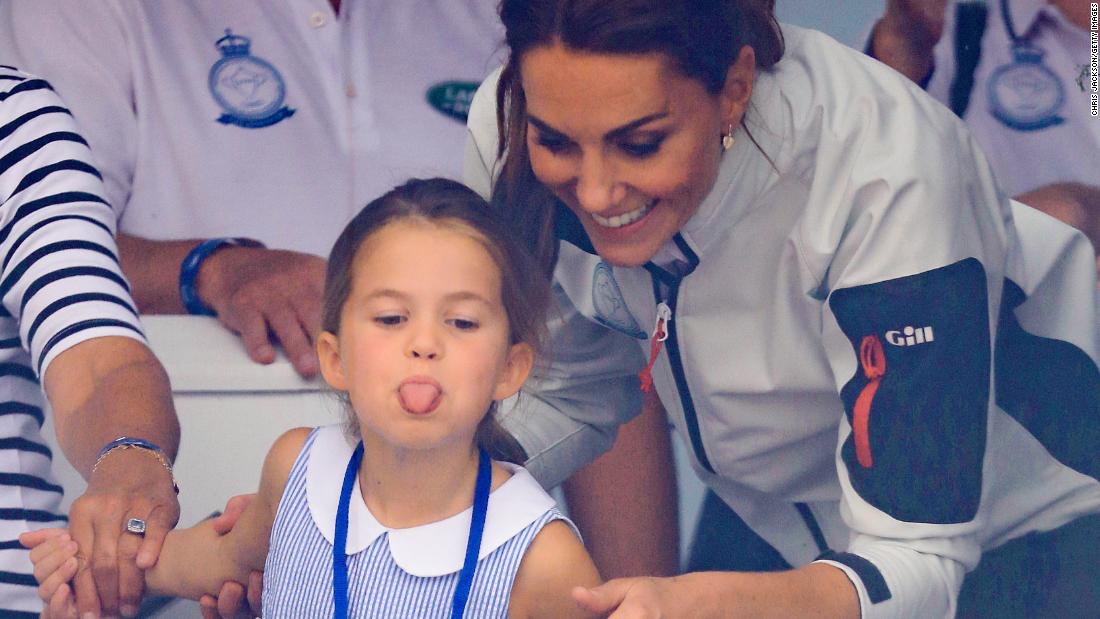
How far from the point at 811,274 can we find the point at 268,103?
1.14 metres

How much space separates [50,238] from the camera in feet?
4.96

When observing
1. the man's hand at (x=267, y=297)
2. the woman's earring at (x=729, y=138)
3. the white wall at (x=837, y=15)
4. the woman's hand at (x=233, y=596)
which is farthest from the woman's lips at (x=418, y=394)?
the white wall at (x=837, y=15)

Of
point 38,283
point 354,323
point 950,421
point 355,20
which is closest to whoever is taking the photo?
point 354,323

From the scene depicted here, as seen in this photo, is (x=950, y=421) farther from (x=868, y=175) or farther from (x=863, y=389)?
(x=868, y=175)

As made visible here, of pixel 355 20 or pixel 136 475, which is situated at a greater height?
pixel 355 20

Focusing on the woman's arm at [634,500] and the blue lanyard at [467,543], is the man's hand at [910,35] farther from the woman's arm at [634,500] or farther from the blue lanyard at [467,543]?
the blue lanyard at [467,543]

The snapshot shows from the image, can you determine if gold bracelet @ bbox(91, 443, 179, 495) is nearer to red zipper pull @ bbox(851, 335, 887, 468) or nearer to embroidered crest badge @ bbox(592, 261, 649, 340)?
embroidered crest badge @ bbox(592, 261, 649, 340)

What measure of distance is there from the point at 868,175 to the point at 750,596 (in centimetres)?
45

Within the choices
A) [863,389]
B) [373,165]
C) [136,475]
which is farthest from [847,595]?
[373,165]

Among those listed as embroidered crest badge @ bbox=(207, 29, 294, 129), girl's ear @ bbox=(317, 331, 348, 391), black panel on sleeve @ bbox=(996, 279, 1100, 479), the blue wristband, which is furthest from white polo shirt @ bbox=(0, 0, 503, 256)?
black panel on sleeve @ bbox=(996, 279, 1100, 479)

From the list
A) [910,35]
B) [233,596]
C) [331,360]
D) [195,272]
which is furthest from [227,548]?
[910,35]

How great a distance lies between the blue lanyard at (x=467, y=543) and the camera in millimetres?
1233

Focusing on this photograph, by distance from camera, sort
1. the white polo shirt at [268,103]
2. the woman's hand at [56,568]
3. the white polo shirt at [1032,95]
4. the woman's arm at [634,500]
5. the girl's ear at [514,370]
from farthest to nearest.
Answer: the white polo shirt at [268,103] < the woman's arm at [634,500] < the white polo shirt at [1032,95] < the woman's hand at [56,568] < the girl's ear at [514,370]

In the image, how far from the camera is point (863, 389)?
1367 mm
